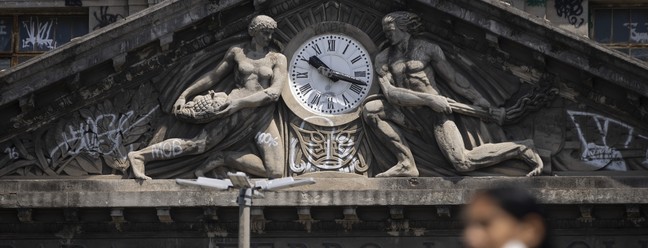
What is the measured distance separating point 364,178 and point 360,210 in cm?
51

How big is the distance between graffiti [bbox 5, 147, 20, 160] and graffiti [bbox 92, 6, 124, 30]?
426 centimetres

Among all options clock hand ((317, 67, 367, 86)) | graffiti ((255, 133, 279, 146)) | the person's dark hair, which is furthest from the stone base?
the person's dark hair

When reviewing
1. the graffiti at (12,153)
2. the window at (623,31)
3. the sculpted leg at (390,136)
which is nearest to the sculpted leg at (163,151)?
the graffiti at (12,153)

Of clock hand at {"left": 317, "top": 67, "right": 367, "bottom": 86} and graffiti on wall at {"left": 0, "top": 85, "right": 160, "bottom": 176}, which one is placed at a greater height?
clock hand at {"left": 317, "top": 67, "right": 367, "bottom": 86}

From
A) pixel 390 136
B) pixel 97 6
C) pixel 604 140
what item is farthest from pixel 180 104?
pixel 604 140

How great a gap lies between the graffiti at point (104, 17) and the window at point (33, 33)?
1.15ft

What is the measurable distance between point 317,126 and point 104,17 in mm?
6133

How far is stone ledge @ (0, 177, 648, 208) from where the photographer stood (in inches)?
850

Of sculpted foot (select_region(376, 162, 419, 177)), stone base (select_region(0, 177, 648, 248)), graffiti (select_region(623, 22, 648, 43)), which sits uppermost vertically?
graffiti (select_region(623, 22, 648, 43))

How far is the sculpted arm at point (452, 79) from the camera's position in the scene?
2219 cm

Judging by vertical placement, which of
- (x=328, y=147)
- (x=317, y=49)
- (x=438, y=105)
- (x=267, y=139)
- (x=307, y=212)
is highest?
(x=317, y=49)

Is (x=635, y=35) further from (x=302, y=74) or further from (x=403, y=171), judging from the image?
(x=302, y=74)

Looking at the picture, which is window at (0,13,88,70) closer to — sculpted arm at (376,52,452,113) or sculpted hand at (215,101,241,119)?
sculpted hand at (215,101,241,119)

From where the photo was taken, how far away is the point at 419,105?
22109 mm
